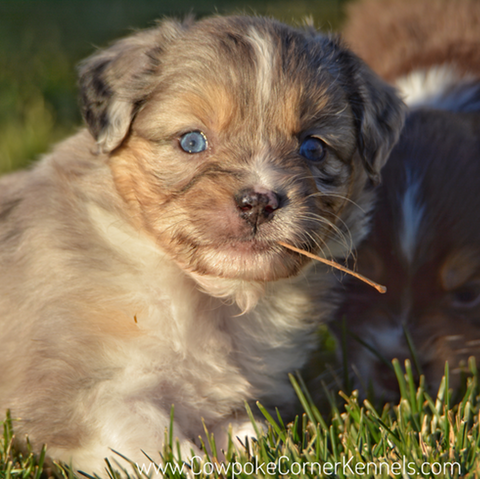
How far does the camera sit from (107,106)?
266cm

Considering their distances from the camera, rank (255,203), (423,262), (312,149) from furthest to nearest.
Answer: (423,262)
(312,149)
(255,203)

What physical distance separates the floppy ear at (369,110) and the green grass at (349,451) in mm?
941

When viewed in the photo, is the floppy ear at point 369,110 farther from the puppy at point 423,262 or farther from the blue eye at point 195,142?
the blue eye at point 195,142

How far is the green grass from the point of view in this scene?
2.19 metres

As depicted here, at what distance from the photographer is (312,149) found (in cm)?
265

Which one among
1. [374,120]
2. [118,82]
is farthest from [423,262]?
[118,82]

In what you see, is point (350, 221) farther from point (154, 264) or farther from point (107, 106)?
point (107, 106)

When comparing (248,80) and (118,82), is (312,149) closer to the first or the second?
(248,80)

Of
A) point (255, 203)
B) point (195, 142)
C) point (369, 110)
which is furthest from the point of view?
point (369, 110)

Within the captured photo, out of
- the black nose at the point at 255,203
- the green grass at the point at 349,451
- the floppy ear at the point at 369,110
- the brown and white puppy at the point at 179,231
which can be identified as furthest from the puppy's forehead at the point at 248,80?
the green grass at the point at 349,451

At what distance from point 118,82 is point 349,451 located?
1.64 meters

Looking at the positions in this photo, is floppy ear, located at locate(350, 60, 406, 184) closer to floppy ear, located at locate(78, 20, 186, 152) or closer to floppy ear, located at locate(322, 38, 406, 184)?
floppy ear, located at locate(322, 38, 406, 184)

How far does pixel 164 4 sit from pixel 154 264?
8081 millimetres

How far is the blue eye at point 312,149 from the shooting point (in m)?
2.63
